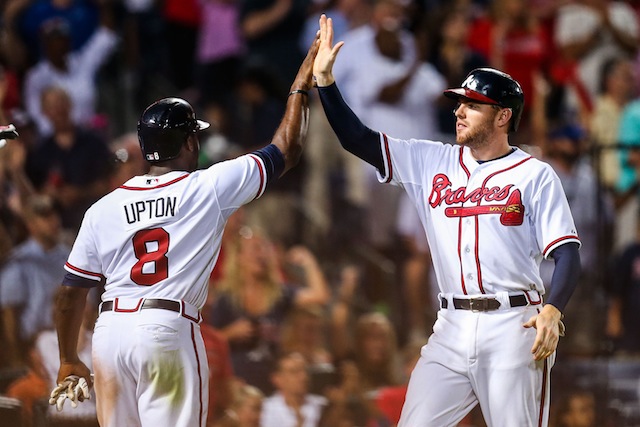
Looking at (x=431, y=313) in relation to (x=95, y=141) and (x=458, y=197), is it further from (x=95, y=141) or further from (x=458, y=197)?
(x=458, y=197)

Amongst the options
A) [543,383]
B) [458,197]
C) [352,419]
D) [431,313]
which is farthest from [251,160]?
[431,313]

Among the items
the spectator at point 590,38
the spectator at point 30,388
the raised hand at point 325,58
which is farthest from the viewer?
the spectator at point 590,38


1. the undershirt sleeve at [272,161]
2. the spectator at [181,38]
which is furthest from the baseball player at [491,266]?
the spectator at [181,38]

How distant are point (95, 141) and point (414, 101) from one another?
2.58 metres

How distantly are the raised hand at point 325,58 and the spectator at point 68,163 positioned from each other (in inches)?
153

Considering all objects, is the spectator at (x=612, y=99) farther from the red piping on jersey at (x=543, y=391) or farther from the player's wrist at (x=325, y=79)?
the red piping on jersey at (x=543, y=391)

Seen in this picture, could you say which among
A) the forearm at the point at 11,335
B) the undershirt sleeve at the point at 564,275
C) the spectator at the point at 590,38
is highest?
the spectator at the point at 590,38

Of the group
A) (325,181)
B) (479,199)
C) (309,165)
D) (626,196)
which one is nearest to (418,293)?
(325,181)

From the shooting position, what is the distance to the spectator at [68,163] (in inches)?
331

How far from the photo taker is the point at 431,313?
27.5 ft

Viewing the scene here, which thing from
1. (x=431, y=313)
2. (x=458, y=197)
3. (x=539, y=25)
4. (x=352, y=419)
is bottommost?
(x=352, y=419)

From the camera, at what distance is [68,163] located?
859cm

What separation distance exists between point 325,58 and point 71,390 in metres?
1.79

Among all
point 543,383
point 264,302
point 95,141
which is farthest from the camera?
point 95,141
